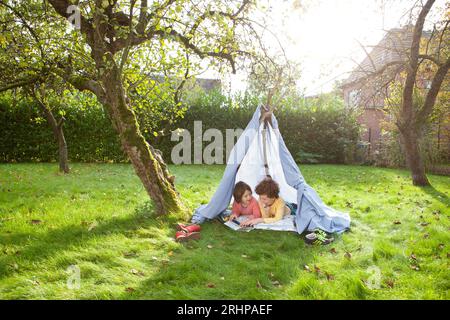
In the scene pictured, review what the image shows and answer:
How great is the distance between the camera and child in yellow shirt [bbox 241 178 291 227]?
5.40 meters

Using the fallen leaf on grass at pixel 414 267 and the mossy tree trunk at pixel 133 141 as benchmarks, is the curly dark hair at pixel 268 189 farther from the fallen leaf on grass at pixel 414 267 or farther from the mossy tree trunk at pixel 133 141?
the fallen leaf on grass at pixel 414 267

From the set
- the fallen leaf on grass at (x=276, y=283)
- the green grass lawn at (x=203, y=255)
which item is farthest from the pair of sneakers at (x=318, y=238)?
the fallen leaf on grass at (x=276, y=283)

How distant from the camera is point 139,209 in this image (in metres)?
5.81

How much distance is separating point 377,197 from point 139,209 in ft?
16.3

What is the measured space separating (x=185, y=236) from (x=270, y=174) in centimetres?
230

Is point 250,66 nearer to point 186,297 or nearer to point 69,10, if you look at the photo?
point 69,10

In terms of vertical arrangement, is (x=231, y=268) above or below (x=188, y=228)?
below

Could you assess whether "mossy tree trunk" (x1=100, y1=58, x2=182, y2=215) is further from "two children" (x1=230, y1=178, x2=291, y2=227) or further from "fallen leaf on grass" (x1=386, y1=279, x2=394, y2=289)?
"fallen leaf on grass" (x1=386, y1=279, x2=394, y2=289)

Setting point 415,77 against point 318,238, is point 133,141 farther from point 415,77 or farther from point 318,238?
point 415,77

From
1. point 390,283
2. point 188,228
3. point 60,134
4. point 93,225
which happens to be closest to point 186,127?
point 60,134

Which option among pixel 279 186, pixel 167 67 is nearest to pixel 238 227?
pixel 279 186

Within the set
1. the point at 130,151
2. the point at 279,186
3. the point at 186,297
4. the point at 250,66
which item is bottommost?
the point at 186,297

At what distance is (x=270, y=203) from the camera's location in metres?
5.57

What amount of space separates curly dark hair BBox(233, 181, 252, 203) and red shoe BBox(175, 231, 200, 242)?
44.0 inches
